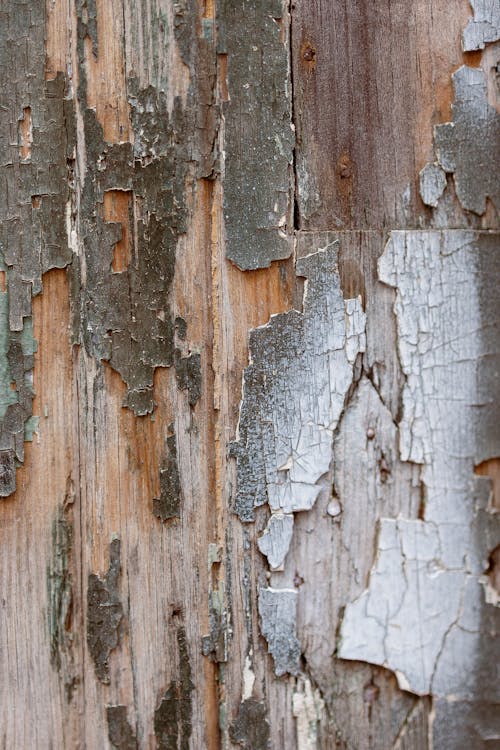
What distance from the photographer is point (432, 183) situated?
967mm

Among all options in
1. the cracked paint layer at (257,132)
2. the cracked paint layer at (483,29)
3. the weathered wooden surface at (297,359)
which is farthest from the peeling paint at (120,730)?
the cracked paint layer at (483,29)

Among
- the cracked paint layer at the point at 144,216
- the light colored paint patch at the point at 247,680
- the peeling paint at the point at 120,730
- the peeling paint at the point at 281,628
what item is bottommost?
the peeling paint at the point at 120,730

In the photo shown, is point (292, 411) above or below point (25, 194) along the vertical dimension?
below

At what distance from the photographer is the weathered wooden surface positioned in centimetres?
96

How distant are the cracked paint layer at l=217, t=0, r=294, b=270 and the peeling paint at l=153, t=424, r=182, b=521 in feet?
1.04

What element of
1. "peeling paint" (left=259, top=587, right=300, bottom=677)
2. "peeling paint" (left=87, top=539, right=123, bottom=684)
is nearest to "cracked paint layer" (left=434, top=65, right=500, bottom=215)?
"peeling paint" (left=259, top=587, right=300, bottom=677)

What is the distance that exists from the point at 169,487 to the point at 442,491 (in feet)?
1.41

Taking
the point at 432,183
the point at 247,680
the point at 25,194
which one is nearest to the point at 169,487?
the point at 247,680

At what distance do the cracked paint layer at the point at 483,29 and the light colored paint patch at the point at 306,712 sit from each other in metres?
1.03

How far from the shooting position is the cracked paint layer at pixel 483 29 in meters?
0.96

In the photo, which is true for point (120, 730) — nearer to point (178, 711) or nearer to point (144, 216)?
point (178, 711)

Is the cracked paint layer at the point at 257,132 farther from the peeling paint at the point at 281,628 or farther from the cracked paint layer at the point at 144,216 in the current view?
the peeling paint at the point at 281,628

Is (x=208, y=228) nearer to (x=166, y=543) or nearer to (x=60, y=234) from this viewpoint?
(x=60, y=234)

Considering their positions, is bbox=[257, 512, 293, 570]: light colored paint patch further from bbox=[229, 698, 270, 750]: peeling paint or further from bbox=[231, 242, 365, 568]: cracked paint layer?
bbox=[229, 698, 270, 750]: peeling paint
